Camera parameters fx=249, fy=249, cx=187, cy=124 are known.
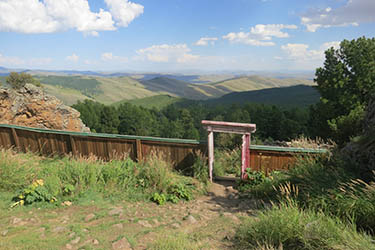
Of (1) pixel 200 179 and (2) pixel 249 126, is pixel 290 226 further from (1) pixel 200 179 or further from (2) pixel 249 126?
(1) pixel 200 179

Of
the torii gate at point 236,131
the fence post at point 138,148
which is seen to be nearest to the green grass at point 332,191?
the torii gate at point 236,131

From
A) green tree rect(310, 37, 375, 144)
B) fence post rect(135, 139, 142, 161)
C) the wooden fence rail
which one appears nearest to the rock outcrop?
the wooden fence rail

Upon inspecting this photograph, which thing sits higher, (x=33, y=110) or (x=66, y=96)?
(x=33, y=110)

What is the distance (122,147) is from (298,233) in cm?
636

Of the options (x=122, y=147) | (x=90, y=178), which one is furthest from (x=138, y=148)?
(x=90, y=178)

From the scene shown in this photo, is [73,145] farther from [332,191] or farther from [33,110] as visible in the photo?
[332,191]

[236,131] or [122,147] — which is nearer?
[236,131]

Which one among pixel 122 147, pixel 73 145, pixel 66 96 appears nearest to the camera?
pixel 122 147

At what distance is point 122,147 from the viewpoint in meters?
8.43

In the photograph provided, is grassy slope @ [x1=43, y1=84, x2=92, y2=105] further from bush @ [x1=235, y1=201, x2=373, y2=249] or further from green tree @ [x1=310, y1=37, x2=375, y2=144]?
bush @ [x1=235, y1=201, x2=373, y2=249]

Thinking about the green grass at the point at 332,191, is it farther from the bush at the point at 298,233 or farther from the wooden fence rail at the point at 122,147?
the wooden fence rail at the point at 122,147

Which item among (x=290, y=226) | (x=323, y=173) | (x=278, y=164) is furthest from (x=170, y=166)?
(x=290, y=226)

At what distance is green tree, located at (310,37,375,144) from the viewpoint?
2033cm

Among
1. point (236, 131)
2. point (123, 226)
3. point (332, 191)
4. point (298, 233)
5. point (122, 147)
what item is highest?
point (236, 131)
